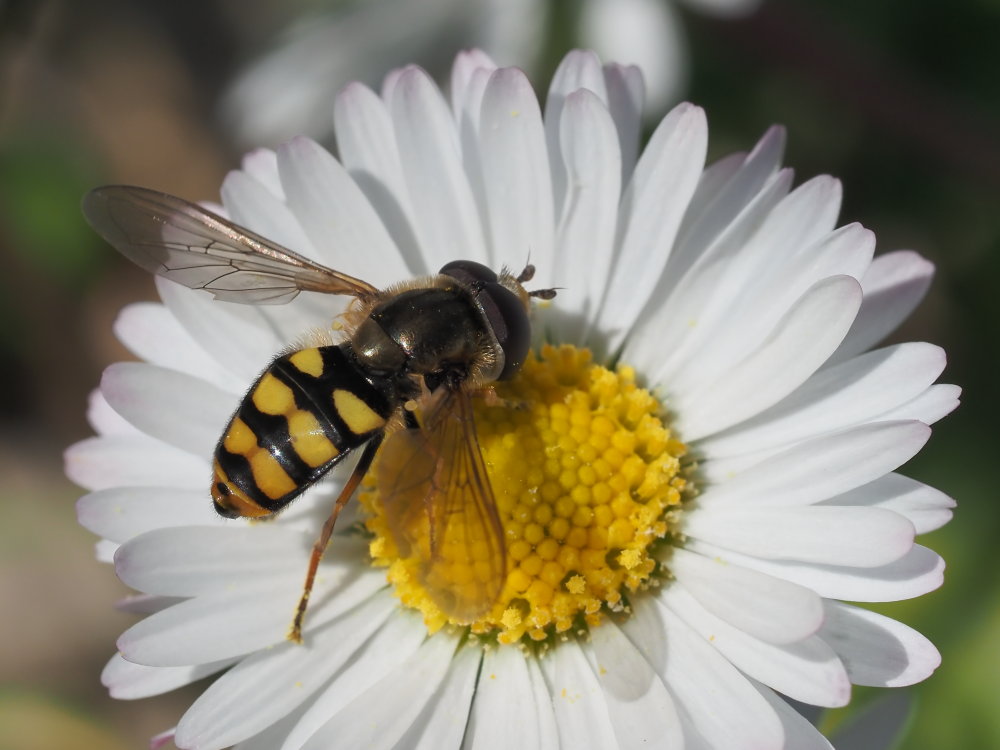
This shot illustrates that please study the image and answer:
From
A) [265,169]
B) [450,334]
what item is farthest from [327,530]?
[265,169]

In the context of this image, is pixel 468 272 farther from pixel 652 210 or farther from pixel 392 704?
pixel 392 704

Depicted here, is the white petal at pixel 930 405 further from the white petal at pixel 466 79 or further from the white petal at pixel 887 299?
the white petal at pixel 466 79

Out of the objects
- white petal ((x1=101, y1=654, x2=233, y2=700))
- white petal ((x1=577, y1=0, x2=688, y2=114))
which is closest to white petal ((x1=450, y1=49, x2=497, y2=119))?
white petal ((x1=101, y1=654, x2=233, y2=700))

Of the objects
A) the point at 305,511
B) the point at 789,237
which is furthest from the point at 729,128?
the point at 305,511

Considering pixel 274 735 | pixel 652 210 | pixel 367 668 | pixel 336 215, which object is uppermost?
pixel 336 215

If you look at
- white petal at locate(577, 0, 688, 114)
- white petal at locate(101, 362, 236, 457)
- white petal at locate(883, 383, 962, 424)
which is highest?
white petal at locate(577, 0, 688, 114)

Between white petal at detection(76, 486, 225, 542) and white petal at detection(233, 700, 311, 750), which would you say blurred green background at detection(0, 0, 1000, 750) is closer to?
white petal at detection(233, 700, 311, 750)
